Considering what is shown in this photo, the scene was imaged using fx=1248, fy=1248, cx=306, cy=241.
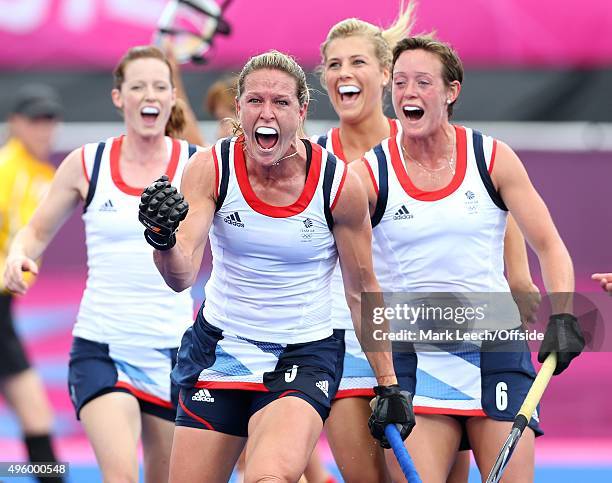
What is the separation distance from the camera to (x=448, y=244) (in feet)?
16.3

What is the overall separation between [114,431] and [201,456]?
879mm

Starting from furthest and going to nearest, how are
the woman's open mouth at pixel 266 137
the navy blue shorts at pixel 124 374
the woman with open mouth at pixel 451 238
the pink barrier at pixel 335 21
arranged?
the pink barrier at pixel 335 21 → the navy blue shorts at pixel 124 374 → the woman with open mouth at pixel 451 238 → the woman's open mouth at pixel 266 137

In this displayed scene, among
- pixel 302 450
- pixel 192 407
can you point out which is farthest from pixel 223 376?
pixel 302 450

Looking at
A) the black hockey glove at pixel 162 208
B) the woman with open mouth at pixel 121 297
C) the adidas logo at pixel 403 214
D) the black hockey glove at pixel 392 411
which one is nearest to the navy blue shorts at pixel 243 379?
the black hockey glove at pixel 392 411

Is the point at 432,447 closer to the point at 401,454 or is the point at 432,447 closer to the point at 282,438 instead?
the point at 401,454

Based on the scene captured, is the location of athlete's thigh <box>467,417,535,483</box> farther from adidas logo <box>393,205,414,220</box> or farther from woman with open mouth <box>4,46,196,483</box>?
woman with open mouth <box>4,46,196,483</box>

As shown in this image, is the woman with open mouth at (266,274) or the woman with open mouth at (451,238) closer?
the woman with open mouth at (266,274)

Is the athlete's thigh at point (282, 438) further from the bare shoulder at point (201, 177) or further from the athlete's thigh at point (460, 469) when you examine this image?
the athlete's thigh at point (460, 469)

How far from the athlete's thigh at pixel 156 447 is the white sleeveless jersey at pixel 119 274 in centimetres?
35

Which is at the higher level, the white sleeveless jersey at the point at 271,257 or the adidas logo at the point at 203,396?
the white sleeveless jersey at the point at 271,257

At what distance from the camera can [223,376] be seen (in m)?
4.62

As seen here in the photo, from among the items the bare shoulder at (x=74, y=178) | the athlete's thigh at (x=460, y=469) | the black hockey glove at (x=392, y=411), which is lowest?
the athlete's thigh at (x=460, y=469)

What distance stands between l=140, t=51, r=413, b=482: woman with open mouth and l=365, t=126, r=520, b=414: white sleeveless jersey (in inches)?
14.4

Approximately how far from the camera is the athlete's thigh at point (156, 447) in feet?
18.3
